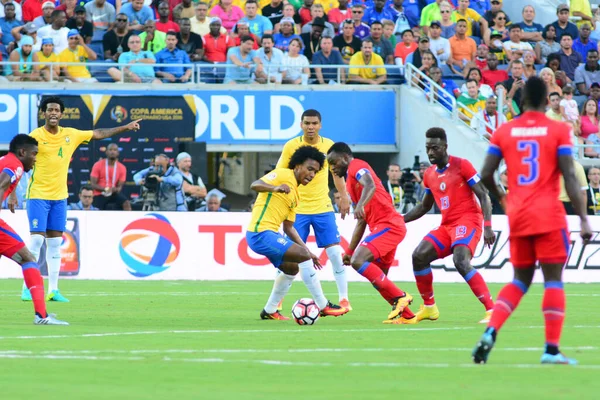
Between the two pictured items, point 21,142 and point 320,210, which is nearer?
point 21,142

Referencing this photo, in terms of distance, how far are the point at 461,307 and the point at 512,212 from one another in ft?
24.2

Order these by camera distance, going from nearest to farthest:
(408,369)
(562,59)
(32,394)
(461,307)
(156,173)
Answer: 1. (32,394)
2. (408,369)
3. (461,307)
4. (156,173)
5. (562,59)

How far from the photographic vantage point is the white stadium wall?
2234cm

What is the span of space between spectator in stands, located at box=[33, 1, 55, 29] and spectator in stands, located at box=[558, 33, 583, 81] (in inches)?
471

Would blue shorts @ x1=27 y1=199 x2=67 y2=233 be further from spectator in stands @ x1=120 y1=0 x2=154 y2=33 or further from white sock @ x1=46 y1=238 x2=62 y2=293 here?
spectator in stands @ x1=120 y1=0 x2=154 y2=33

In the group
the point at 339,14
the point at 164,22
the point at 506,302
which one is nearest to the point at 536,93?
the point at 506,302

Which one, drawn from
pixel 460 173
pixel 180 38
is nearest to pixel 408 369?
pixel 460 173

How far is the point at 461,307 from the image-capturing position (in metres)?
15.9

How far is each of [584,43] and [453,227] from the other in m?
18.6

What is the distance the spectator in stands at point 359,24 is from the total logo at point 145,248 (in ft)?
28.8

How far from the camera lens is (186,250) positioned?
2253cm

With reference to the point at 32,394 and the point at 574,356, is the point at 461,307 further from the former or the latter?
the point at 32,394

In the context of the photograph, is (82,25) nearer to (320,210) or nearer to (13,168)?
(320,210)

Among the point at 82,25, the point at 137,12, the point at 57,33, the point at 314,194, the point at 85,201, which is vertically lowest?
the point at 85,201
